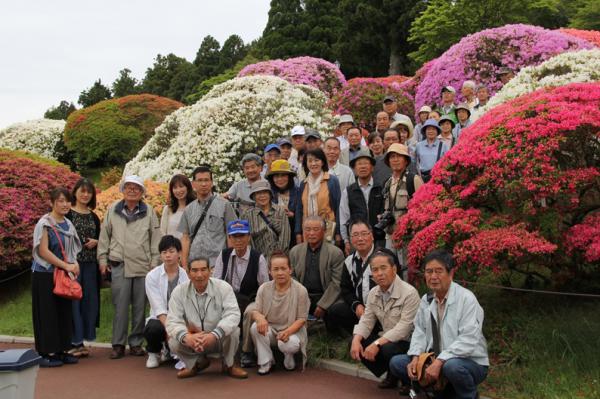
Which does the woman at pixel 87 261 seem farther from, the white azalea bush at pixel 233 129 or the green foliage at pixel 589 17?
the green foliage at pixel 589 17

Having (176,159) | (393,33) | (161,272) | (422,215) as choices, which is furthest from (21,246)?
(393,33)

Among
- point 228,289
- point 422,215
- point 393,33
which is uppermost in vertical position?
point 393,33

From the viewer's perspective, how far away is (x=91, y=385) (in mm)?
6035

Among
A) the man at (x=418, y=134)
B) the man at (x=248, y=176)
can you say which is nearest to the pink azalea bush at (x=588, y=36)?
the man at (x=418, y=134)

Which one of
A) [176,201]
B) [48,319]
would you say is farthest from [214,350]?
[176,201]

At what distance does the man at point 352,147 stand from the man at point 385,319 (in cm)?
311

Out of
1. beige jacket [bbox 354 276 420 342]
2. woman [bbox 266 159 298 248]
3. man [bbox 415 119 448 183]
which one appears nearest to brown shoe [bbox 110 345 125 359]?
woman [bbox 266 159 298 248]

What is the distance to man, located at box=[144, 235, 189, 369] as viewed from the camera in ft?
21.4

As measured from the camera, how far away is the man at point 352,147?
8625 mm

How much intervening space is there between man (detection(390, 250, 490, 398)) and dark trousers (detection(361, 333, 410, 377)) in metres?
0.22

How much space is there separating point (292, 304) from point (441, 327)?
5.51 feet

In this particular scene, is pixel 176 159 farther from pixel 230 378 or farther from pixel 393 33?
pixel 393 33

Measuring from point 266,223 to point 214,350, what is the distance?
1.59 metres

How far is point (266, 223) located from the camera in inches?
284
